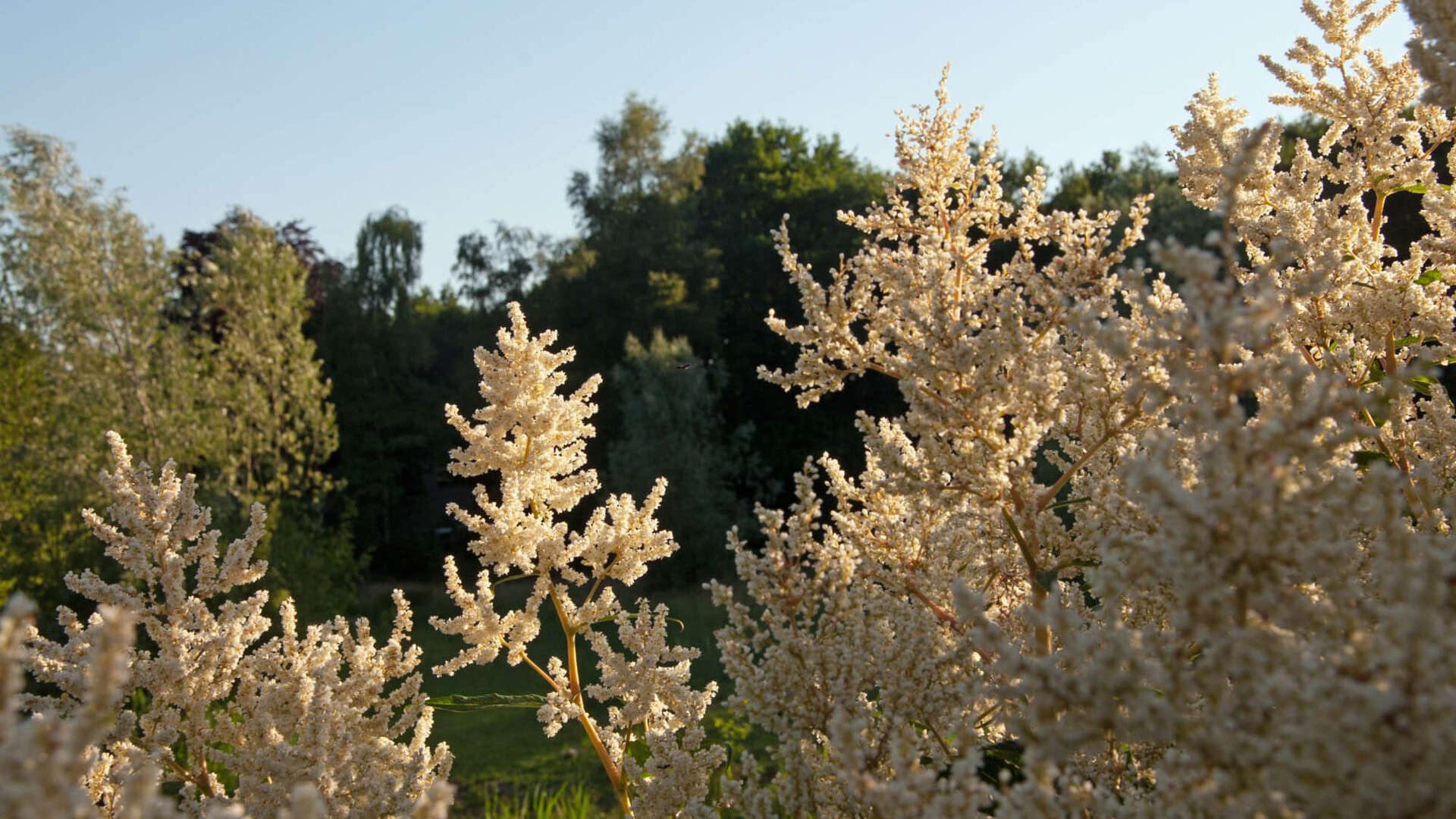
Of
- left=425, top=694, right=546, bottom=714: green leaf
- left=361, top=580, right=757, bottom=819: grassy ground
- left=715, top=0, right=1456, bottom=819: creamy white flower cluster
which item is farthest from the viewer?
left=361, top=580, right=757, bottom=819: grassy ground

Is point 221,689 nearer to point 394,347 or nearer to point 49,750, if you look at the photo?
point 49,750

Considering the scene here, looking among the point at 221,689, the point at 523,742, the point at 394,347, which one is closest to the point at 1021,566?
the point at 221,689

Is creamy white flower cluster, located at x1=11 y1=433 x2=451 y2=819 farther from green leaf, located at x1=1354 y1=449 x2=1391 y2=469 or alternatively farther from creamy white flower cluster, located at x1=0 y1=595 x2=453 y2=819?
green leaf, located at x1=1354 y1=449 x2=1391 y2=469

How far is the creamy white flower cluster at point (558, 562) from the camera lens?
2.49m

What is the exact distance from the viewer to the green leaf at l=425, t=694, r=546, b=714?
96.0 inches

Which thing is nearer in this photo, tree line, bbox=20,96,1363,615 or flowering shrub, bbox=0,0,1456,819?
flowering shrub, bbox=0,0,1456,819

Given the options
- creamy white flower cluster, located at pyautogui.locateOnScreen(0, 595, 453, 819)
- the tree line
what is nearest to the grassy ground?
the tree line

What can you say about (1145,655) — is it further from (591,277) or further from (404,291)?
(404,291)

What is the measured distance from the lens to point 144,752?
2.21 m

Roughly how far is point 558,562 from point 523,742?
28.0 ft

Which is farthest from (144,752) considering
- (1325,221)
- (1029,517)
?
(1325,221)

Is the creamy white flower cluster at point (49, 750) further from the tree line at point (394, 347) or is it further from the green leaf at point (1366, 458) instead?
the tree line at point (394, 347)

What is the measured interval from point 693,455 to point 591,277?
8.57 m

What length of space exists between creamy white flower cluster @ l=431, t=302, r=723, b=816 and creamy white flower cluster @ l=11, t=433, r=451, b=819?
302mm
